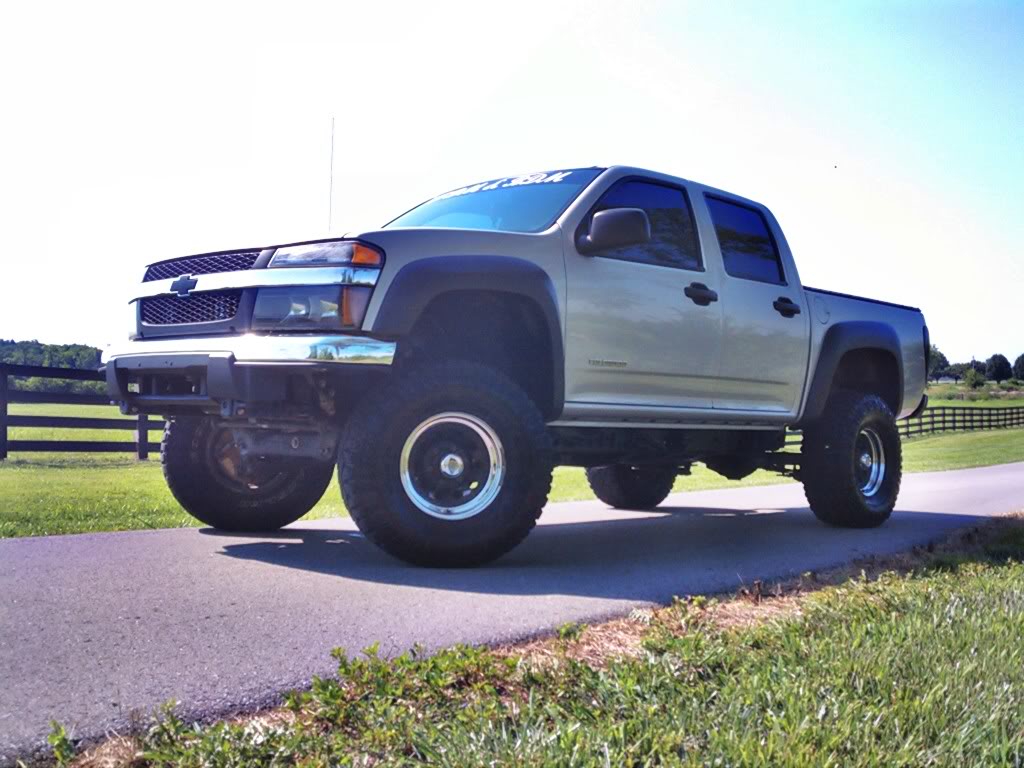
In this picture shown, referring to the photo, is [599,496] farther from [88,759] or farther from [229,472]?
[88,759]

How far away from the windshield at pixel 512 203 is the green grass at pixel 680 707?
9.34ft

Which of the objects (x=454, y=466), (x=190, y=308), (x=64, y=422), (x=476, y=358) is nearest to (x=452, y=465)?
(x=454, y=466)

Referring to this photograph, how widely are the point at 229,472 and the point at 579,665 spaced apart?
3.56m

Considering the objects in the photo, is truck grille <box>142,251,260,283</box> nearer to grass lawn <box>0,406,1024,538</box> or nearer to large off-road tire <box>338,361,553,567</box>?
large off-road tire <box>338,361,553,567</box>

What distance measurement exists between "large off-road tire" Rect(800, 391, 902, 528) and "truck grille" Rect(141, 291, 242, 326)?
14.7 ft

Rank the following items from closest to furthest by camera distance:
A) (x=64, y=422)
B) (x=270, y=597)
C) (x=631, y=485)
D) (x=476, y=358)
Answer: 1. (x=270, y=597)
2. (x=476, y=358)
3. (x=631, y=485)
4. (x=64, y=422)

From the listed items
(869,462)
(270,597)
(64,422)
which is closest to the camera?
(270,597)

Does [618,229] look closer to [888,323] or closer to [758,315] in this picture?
[758,315]

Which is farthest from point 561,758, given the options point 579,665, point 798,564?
point 798,564

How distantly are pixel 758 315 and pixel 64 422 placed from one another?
8.80m

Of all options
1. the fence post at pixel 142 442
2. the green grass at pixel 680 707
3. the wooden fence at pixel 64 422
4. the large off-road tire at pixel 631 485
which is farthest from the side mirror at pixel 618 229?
the fence post at pixel 142 442

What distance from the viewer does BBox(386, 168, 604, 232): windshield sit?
5.35m

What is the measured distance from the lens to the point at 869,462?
291 inches

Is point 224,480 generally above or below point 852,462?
below
